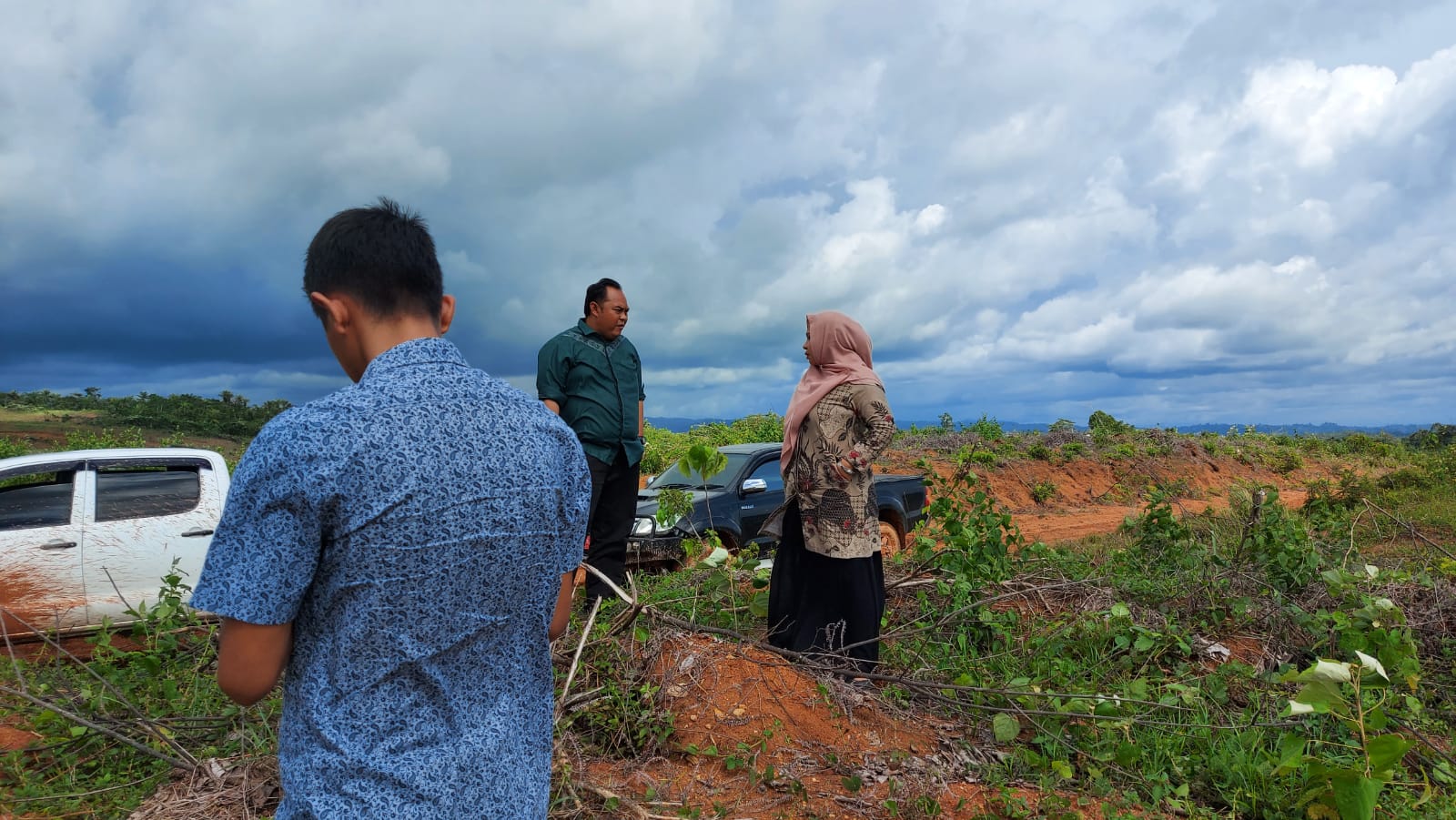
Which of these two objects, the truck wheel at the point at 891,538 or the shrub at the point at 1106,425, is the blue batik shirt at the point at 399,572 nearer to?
the truck wheel at the point at 891,538

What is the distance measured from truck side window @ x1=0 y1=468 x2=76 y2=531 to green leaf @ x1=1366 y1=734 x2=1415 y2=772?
7419mm

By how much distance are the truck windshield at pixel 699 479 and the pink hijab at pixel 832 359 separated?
10.0ft

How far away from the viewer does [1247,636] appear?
17.1 ft

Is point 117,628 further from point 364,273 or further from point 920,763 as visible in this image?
point 364,273

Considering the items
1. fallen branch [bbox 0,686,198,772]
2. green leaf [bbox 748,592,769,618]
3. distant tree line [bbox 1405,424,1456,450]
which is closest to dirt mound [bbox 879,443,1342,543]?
distant tree line [bbox 1405,424,1456,450]

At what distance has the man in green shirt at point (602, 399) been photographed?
5312mm

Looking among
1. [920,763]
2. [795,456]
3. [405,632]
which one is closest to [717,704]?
[920,763]

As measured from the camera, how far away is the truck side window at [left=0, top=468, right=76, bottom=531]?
5887 mm

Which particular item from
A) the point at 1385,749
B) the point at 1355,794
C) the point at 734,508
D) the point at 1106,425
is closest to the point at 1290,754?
the point at 1355,794

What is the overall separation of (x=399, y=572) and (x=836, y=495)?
3.46 meters

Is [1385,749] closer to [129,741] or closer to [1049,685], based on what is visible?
[1049,685]

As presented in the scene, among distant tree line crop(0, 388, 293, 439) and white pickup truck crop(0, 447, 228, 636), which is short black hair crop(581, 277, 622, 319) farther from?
distant tree line crop(0, 388, 293, 439)

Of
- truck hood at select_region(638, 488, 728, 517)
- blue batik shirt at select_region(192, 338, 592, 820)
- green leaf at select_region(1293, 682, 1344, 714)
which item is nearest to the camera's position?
blue batik shirt at select_region(192, 338, 592, 820)

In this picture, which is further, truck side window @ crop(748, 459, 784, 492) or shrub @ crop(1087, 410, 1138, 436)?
shrub @ crop(1087, 410, 1138, 436)
